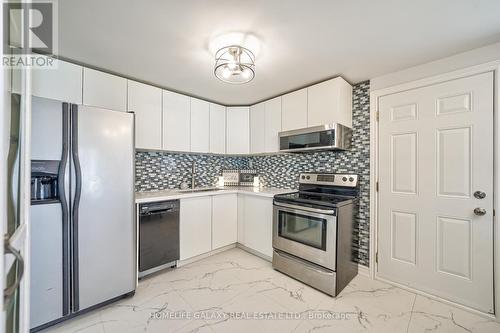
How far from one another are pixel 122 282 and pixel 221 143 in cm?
208

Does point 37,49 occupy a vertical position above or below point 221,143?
above

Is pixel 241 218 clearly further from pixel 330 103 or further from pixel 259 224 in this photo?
pixel 330 103

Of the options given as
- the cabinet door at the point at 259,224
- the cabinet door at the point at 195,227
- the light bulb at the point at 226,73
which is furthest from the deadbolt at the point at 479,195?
the cabinet door at the point at 195,227

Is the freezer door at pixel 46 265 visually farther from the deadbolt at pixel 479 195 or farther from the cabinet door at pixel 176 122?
the deadbolt at pixel 479 195

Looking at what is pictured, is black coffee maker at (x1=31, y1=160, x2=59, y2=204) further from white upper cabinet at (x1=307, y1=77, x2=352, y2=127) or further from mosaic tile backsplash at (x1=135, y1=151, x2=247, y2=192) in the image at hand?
white upper cabinet at (x1=307, y1=77, x2=352, y2=127)

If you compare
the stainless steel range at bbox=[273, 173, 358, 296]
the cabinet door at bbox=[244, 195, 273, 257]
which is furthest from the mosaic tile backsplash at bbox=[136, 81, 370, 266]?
the cabinet door at bbox=[244, 195, 273, 257]

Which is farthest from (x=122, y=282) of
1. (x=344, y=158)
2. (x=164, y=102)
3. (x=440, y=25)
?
(x=440, y=25)

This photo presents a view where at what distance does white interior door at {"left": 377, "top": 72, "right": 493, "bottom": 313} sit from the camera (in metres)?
1.71

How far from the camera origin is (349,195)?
2.42 m

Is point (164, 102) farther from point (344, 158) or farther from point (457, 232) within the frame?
point (457, 232)

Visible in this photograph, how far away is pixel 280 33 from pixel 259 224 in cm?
215

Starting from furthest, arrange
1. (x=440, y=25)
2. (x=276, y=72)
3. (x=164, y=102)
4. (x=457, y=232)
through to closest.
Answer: (x=164, y=102) < (x=276, y=72) < (x=457, y=232) < (x=440, y=25)

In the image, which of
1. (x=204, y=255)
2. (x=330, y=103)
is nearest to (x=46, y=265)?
(x=204, y=255)

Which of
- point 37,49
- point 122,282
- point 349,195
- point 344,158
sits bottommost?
point 122,282
